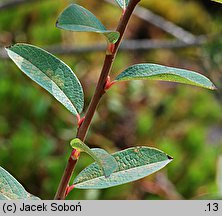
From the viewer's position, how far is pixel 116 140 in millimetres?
1893

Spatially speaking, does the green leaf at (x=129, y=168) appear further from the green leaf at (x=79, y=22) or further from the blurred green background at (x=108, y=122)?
the blurred green background at (x=108, y=122)

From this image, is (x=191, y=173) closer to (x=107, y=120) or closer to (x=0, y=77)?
(x=107, y=120)

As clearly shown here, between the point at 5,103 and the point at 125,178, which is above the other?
the point at 125,178

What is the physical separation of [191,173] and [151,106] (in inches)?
19.0

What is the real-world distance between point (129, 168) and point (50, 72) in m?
0.09

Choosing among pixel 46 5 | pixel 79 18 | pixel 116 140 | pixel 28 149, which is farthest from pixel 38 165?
pixel 79 18

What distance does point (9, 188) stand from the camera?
15.7 inches

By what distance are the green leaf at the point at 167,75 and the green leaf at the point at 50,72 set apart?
0.04m

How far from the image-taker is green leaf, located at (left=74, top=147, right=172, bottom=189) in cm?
39

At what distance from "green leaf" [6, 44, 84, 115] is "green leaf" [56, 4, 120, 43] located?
2.0 inches

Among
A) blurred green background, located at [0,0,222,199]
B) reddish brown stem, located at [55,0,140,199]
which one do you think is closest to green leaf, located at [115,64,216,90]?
reddish brown stem, located at [55,0,140,199]

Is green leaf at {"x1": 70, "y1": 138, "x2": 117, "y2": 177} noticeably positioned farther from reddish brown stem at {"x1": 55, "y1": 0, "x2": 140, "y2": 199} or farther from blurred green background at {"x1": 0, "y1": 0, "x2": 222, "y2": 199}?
blurred green background at {"x1": 0, "y1": 0, "x2": 222, "y2": 199}

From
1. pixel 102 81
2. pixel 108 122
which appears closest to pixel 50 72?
pixel 102 81

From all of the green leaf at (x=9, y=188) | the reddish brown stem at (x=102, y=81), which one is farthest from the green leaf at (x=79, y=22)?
the green leaf at (x=9, y=188)
